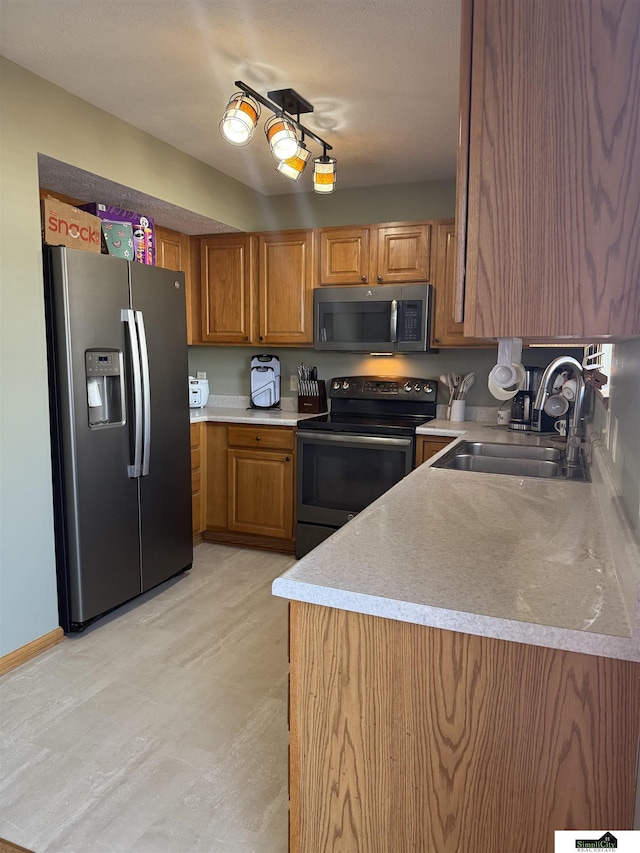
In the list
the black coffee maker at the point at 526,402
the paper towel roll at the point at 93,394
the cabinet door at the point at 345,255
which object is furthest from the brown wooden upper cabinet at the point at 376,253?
the paper towel roll at the point at 93,394

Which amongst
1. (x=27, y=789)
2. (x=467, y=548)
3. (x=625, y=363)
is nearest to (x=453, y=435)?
(x=625, y=363)

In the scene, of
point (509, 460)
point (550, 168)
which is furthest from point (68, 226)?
point (550, 168)

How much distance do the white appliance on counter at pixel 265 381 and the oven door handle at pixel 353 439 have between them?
0.68 metres

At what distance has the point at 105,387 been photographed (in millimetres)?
2738

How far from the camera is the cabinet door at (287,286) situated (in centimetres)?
382

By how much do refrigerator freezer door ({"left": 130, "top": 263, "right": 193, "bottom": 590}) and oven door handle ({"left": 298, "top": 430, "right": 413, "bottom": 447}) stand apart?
73 centimetres

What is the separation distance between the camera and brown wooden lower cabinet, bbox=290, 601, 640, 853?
3.05ft

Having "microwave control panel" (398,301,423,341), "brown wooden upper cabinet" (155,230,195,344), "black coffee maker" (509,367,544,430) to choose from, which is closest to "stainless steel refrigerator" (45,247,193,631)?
"brown wooden upper cabinet" (155,230,195,344)

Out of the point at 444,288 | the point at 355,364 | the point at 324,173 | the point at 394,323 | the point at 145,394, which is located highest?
the point at 324,173

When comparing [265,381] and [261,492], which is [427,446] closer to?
[261,492]

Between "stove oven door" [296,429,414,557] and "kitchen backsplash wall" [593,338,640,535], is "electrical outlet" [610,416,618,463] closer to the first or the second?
"kitchen backsplash wall" [593,338,640,535]

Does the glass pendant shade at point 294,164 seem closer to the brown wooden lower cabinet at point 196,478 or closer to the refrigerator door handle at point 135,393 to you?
the refrigerator door handle at point 135,393

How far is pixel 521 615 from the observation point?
944 mm

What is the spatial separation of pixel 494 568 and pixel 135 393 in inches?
83.9
